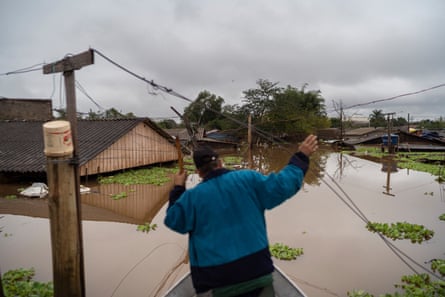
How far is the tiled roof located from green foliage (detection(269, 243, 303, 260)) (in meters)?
11.3

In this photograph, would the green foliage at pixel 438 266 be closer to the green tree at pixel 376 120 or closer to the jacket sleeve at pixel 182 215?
the jacket sleeve at pixel 182 215

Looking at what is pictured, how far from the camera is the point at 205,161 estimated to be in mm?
2314

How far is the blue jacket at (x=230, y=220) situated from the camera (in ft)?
6.81

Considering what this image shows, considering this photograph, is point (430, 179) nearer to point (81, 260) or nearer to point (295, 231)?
point (295, 231)

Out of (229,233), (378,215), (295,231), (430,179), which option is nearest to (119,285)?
(229,233)

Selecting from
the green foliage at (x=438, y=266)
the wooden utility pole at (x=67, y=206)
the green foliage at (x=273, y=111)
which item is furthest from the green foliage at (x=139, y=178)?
the green foliage at (x=273, y=111)

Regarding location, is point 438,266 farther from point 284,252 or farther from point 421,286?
point 284,252

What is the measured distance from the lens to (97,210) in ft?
32.6

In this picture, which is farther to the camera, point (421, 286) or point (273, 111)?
point (273, 111)

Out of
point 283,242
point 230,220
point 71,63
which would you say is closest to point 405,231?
point 283,242

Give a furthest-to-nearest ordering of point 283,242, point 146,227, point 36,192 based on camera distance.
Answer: point 36,192, point 146,227, point 283,242

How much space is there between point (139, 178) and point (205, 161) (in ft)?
47.5

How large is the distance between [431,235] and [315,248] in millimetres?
3499

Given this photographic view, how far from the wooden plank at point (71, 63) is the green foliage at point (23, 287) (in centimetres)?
363
